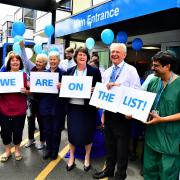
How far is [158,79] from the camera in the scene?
283 centimetres

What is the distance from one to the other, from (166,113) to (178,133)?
0.25m

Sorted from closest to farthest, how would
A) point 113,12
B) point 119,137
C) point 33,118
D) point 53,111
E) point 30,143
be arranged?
1. point 119,137
2. point 53,111
3. point 33,118
4. point 30,143
5. point 113,12

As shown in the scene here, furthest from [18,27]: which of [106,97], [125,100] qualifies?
[125,100]

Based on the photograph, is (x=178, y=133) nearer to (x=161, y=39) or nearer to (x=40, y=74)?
(x=40, y=74)

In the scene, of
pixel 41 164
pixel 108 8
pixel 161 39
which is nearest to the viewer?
pixel 41 164

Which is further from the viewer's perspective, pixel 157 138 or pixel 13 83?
pixel 13 83

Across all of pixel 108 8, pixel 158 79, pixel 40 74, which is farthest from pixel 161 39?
pixel 158 79

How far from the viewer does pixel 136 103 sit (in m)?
2.96

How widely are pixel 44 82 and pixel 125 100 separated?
5.15ft

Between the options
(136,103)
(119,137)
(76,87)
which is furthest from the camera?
(76,87)

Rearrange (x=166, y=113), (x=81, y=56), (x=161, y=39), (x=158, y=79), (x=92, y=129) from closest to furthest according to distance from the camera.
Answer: (x=166, y=113)
(x=158, y=79)
(x=81, y=56)
(x=92, y=129)
(x=161, y=39)

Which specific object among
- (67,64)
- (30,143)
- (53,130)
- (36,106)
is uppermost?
(67,64)

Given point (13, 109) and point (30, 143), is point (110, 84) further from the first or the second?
point (30, 143)

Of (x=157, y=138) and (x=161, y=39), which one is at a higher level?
(x=161, y=39)
